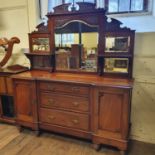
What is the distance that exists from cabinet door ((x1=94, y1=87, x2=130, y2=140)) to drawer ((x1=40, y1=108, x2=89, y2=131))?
6.1 inches

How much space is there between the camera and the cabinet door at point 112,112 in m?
1.89

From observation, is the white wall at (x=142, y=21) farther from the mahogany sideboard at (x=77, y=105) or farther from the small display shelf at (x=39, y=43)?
the small display shelf at (x=39, y=43)

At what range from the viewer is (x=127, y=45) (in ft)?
6.93

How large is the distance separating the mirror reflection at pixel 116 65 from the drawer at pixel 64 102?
518mm

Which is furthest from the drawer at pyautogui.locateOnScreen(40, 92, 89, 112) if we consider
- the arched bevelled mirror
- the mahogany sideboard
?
the arched bevelled mirror

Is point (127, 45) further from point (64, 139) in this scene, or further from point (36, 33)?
point (64, 139)

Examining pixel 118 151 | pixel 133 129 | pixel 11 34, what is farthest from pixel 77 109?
pixel 11 34

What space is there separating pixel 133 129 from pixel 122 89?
85cm

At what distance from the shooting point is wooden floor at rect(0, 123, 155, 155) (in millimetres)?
2102

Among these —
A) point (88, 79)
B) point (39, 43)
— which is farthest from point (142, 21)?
point (39, 43)

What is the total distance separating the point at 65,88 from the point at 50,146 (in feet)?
2.51

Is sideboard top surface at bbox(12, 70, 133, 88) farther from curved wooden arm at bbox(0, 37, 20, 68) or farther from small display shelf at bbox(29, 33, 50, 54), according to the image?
curved wooden arm at bbox(0, 37, 20, 68)

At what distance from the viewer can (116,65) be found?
221 centimetres

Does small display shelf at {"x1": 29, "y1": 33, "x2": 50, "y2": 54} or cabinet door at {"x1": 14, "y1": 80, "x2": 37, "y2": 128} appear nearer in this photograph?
cabinet door at {"x1": 14, "y1": 80, "x2": 37, "y2": 128}
